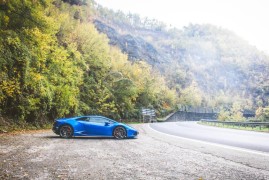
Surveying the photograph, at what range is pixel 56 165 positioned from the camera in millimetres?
6340

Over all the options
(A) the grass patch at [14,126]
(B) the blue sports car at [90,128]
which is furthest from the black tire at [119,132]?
(A) the grass patch at [14,126]

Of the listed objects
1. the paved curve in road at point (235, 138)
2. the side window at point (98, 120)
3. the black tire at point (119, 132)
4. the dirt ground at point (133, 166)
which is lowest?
the dirt ground at point (133, 166)

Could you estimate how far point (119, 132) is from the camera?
1348cm

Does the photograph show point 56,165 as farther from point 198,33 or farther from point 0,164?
point 198,33

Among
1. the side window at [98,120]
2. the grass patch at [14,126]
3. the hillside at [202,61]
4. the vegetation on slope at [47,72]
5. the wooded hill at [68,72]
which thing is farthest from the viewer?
the hillside at [202,61]

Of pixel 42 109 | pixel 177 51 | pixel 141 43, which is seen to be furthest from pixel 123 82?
pixel 177 51

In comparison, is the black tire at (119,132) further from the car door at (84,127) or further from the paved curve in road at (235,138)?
the paved curve in road at (235,138)

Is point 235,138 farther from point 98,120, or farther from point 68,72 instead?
point 68,72

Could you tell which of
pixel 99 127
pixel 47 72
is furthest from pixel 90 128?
pixel 47 72

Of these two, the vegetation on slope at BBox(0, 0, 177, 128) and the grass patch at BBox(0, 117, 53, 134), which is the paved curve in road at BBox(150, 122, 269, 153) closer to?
the grass patch at BBox(0, 117, 53, 134)

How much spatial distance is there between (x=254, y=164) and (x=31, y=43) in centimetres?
1688

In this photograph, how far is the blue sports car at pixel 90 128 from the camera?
43.2 ft

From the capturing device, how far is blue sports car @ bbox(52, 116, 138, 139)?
13.2 m

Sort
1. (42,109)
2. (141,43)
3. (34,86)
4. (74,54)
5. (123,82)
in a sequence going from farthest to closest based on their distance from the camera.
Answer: (141,43) < (123,82) < (74,54) < (42,109) < (34,86)
